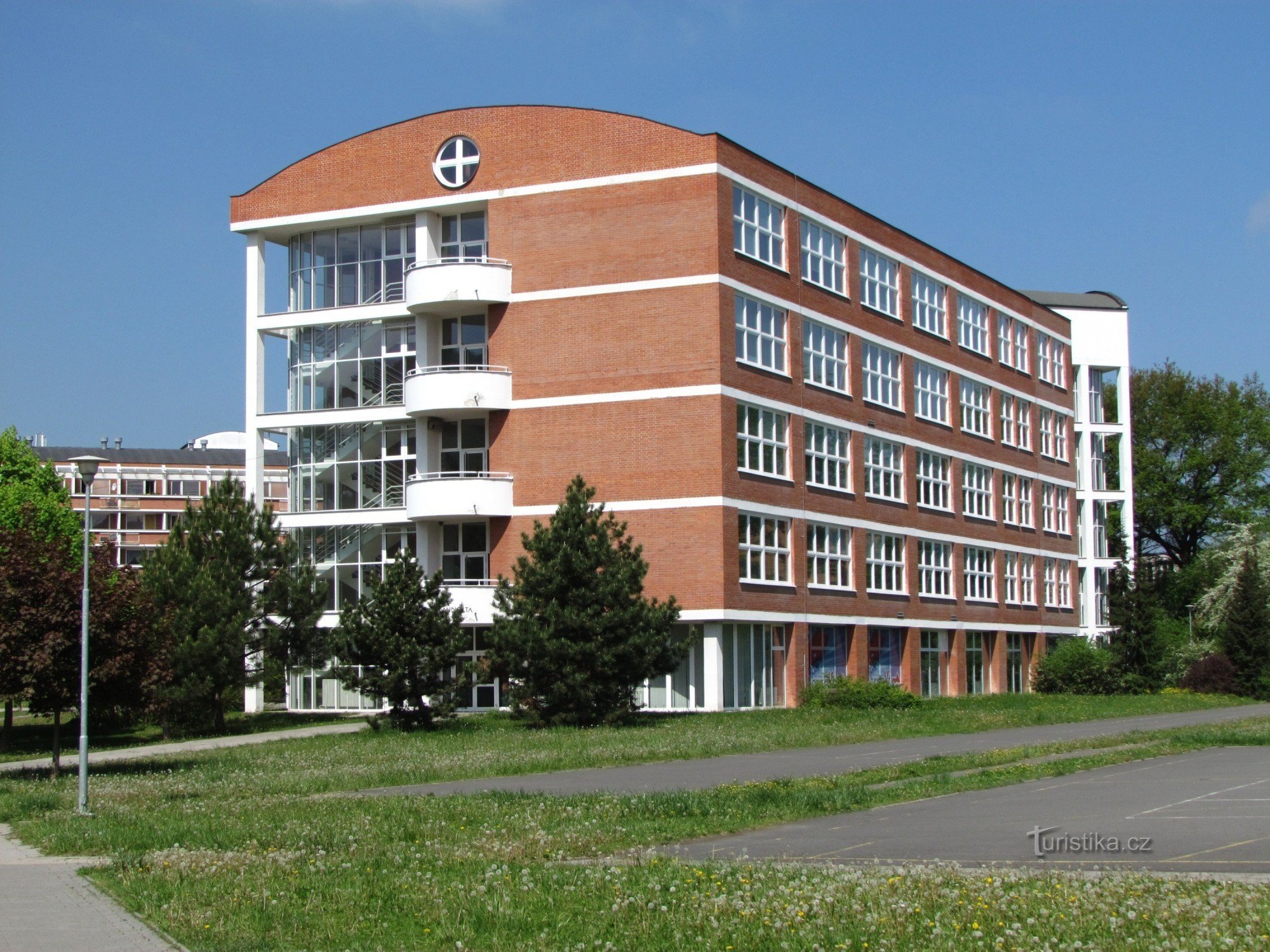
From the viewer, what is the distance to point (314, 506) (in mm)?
50844

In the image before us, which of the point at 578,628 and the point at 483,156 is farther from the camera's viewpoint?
the point at 483,156

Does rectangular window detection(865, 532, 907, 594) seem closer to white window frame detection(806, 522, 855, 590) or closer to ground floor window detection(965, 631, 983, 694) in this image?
white window frame detection(806, 522, 855, 590)

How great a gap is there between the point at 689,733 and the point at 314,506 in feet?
70.5

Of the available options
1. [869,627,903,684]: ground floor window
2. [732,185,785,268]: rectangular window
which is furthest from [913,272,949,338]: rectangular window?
[869,627,903,684]: ground floor window

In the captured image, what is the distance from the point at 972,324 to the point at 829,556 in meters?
18.2

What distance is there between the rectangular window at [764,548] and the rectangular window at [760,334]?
4.76m

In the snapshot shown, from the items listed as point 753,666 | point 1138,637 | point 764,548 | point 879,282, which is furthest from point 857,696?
point 1138,637

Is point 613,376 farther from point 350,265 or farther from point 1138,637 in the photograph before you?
point 1138,637

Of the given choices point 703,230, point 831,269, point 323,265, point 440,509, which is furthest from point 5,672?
point 831,269

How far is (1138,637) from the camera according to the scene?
59.0 m

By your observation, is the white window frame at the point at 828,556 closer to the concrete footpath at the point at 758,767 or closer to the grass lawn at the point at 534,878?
the concrete footpath at the point at 758,767

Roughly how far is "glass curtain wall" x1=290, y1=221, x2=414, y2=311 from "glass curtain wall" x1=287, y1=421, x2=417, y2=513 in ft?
13.8

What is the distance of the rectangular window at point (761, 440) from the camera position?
149ft

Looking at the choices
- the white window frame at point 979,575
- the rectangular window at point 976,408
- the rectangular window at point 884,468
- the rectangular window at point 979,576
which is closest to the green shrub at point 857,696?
the rectangular window at point 884,468
